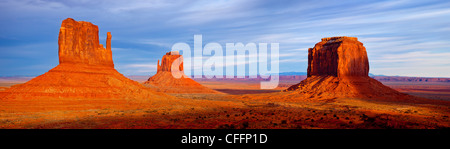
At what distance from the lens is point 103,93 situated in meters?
30.6

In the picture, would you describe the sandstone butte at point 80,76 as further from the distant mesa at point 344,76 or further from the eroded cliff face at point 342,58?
the eroded cliff face at point 342,58

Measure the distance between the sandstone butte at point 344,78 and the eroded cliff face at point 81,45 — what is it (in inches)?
1306

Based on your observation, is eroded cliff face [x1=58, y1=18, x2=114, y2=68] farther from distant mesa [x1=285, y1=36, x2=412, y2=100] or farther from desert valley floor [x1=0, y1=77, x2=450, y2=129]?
distant mesa [x1=285, y1=36, x2=412, y2=100]

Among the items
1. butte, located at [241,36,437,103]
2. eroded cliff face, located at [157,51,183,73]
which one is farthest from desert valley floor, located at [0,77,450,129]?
eroded cliff face, located at [157,51,183,73]

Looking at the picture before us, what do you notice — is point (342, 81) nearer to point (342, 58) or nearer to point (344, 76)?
point (344, 76)

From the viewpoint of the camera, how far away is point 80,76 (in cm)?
3069

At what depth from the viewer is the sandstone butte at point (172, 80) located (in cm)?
7701

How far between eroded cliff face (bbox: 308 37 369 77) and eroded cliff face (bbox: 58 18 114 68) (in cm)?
3974

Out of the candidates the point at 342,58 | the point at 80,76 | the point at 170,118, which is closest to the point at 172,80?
the point at 342,58

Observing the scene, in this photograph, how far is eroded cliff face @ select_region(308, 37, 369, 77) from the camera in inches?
1934

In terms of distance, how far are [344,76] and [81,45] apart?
4355 cm
